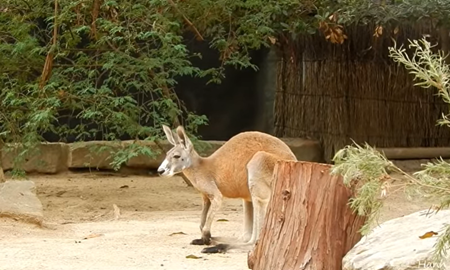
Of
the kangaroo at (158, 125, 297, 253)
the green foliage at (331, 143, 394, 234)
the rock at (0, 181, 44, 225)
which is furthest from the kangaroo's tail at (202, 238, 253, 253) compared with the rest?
the green foliage at (331, 143, 394, 234)

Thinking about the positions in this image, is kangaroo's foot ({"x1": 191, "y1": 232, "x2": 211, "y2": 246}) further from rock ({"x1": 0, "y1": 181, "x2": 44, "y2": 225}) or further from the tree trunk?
the tree trunk

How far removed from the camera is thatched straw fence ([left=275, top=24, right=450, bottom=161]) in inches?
450

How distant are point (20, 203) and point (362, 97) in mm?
5235

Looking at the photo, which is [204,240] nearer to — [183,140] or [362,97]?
[183,140]

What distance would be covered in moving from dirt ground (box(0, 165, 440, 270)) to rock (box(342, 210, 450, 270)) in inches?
A: 49.7

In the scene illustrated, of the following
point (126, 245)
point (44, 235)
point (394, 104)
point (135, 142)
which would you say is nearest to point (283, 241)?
point (126, 245)

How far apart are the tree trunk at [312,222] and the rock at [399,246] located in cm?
16

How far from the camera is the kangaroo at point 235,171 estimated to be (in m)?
6.50

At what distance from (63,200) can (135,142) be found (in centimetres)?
118

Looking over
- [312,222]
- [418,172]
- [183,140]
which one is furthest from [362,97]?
[418,172]

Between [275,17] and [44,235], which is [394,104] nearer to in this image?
[275,17]

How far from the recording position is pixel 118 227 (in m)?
7.83

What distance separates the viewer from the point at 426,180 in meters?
3.65

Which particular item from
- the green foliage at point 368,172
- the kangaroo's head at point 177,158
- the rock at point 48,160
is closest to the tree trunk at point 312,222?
the green foliage at point 368,172
